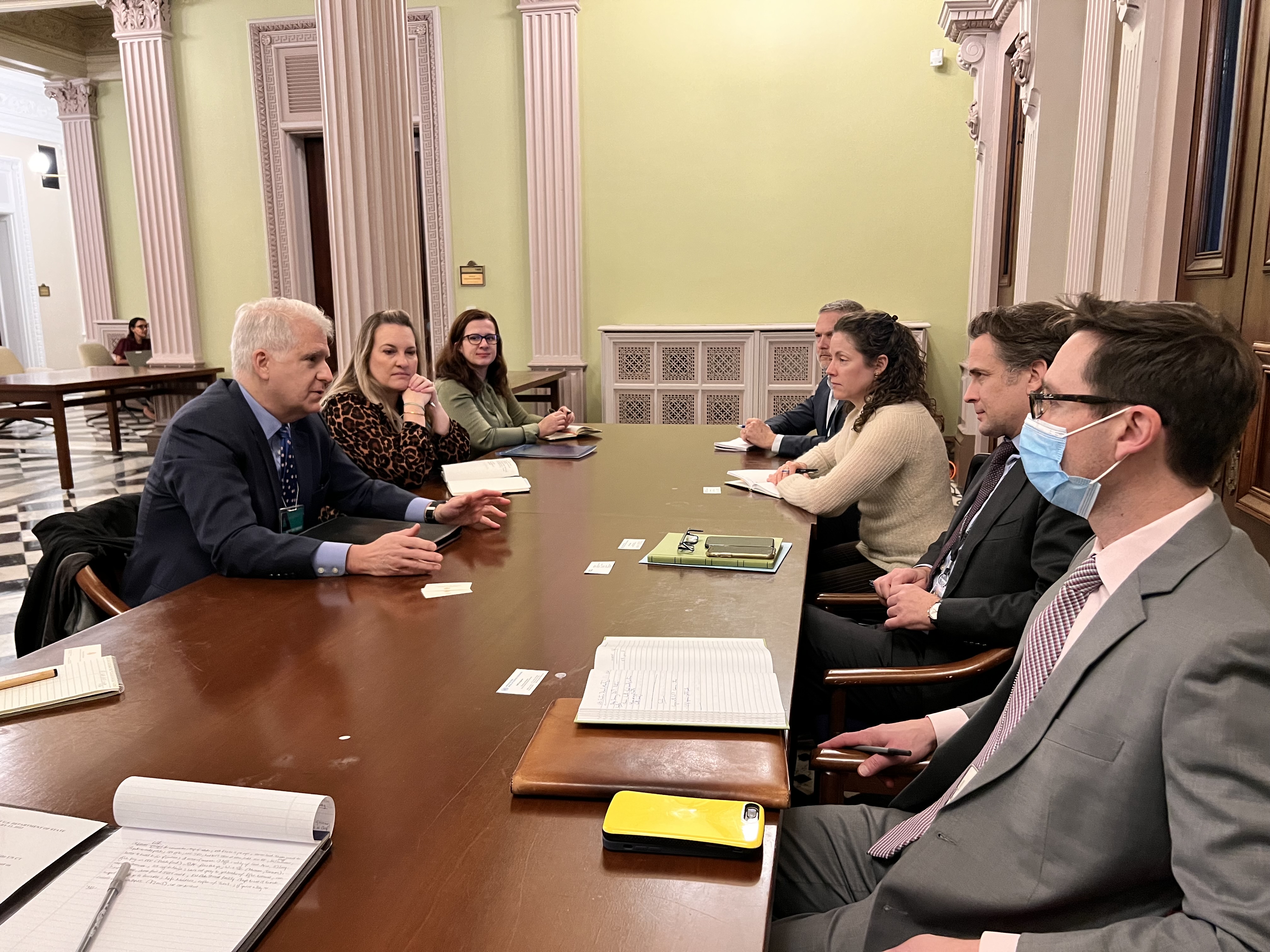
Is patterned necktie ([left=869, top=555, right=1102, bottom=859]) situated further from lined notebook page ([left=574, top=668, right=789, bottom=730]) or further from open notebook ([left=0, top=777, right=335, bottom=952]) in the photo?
open notebook ([left=0, top=777, right=335, bottom=952])

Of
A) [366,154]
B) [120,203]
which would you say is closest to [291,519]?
[366,154]

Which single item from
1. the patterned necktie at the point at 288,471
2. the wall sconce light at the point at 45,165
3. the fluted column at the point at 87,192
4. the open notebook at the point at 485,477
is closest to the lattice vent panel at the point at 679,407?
the open notebook at the point at 485,477

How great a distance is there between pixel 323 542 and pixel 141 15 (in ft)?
27.5

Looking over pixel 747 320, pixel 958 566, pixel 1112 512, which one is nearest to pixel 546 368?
pixel 747 320

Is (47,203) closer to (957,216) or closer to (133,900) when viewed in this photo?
(957,216)

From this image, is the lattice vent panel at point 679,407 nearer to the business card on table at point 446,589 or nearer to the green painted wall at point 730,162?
the green painted wall at point 730,162

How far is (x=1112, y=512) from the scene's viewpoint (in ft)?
3.90

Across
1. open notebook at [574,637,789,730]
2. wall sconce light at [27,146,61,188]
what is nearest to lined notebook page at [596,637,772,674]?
open notebook at [574,637,789,730]

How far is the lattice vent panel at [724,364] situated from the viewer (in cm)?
770

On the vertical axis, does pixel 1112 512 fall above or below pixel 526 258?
below

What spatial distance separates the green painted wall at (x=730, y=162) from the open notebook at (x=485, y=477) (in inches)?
182

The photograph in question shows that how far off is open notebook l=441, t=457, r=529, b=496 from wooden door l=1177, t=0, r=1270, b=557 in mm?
2137

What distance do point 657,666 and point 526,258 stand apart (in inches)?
272

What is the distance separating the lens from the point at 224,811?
1.08 m
